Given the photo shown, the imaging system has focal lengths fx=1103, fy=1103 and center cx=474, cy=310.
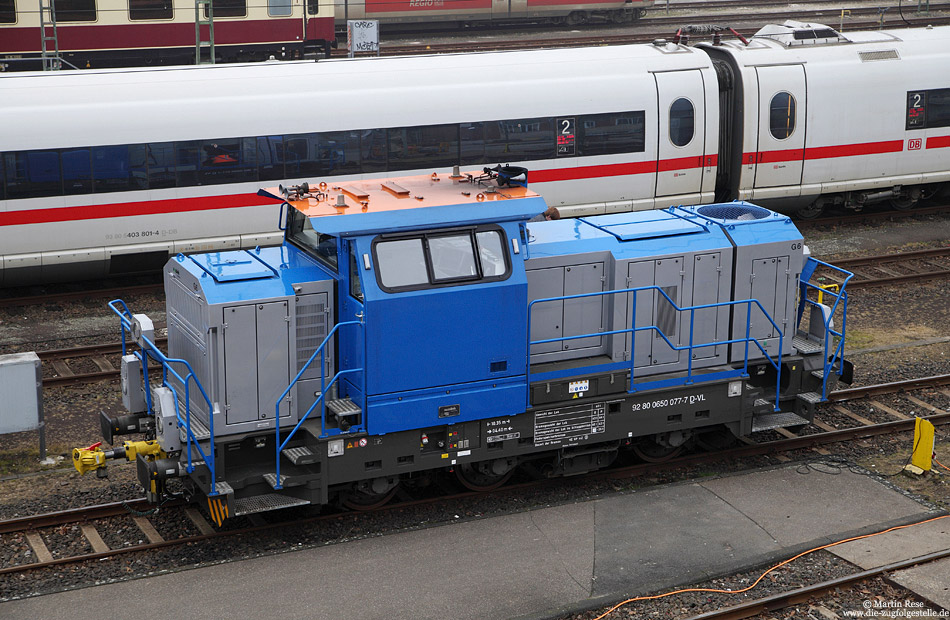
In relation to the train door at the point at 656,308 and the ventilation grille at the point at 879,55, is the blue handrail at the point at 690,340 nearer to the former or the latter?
the train door at the point at 656,308

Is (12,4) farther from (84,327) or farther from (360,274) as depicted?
(360,274)

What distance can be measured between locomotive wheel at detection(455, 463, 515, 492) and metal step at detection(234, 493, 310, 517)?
1.87m

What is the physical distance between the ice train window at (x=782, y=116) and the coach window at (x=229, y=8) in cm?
1660

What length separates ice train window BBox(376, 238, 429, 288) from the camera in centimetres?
1023

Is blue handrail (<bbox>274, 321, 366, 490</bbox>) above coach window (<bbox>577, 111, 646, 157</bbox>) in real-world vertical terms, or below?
below

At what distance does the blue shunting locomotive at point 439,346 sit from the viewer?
1032cm

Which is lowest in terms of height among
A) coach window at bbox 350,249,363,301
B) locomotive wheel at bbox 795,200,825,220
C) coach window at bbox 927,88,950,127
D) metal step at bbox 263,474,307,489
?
metal step at bbox 263,474,307,489

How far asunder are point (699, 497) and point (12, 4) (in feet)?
80.5

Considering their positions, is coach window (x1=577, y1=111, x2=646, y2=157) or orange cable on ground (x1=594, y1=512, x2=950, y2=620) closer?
orange cable on ground (x1=594, y1=512, x2=950, y2=620)

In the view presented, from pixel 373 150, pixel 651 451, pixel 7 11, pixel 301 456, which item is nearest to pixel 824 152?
pixel 373 150

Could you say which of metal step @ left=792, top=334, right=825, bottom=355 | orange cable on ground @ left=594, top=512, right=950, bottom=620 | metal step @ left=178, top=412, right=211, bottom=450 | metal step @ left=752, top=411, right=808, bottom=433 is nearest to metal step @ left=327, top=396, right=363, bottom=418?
metal step @ left=178, top=412, right=211, bottom=450

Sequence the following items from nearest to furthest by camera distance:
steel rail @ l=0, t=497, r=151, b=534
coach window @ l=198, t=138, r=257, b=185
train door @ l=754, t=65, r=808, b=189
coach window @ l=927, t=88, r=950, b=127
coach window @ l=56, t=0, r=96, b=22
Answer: steel rail @ l=0, t=497, r=151, b=534 → coach window @ l=198, t=138, r=257, b=185 → train door @ l=754, t=65, r=808, b=189 → coach window @ l=927, t=88, r=950, b=127 → coach window @ l=56, t=0, r=96, b=22

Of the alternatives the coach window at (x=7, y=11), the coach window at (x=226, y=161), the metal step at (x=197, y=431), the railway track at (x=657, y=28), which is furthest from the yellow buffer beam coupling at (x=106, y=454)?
the railway track at (x=657, y=28)

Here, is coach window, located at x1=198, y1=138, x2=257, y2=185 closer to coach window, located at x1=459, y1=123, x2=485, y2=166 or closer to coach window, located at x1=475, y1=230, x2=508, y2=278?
coach window, located at x1=459, y1=123, x2=485, y2=166
